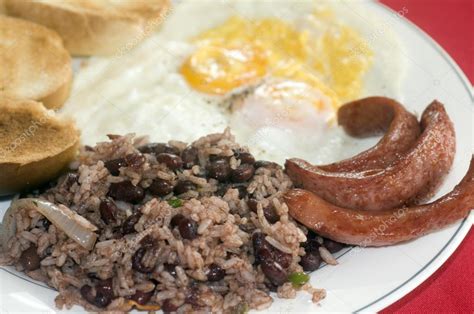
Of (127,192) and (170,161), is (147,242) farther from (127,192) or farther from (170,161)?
(170,161)

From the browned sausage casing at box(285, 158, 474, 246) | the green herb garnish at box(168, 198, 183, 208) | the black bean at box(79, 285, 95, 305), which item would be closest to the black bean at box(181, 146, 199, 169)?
the green herb garnish at box(168, 198, 183, 208)

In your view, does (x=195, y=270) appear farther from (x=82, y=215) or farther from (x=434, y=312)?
(x=434, y=312)

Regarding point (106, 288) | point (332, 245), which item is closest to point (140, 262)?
point (106, 288)

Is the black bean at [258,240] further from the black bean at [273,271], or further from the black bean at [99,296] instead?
the black bean at [99,296]

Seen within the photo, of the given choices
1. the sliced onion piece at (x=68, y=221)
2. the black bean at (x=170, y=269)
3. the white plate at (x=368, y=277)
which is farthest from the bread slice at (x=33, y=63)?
the black bean at (x=170, y=269)

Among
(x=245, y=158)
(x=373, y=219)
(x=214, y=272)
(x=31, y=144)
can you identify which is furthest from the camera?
(x=31, y=144)
